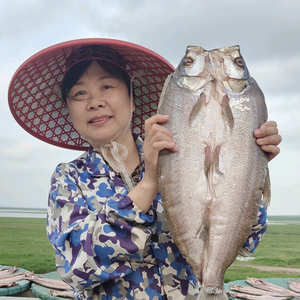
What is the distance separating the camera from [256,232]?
1.73 metres

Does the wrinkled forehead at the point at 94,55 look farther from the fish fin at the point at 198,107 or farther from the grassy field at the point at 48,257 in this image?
the grassy field at the point at 48,257

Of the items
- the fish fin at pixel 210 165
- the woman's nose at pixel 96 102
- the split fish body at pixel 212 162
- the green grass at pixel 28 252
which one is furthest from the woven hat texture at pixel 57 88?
the green grass at pixel 28 252

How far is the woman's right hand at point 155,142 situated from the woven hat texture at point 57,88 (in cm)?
73

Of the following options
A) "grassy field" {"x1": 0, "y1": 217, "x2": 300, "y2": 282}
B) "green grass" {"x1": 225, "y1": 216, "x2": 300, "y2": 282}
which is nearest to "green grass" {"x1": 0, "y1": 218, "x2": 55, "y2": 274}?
"grassy field" {"x1": 0, "y1": 217, "x2": 300, "y2": 282}

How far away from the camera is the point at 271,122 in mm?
1352

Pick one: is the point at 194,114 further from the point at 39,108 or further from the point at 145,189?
the point at 39,108

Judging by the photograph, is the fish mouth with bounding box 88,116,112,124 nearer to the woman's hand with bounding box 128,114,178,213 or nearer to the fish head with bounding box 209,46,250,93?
the woman's hand with bounding box 128,114,178,213

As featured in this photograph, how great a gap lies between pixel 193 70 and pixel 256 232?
102 cm

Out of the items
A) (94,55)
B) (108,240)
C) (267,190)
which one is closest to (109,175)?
(108,240)

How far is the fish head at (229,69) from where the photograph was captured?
1301 mm

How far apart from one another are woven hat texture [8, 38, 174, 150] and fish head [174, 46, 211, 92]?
0.61 meters

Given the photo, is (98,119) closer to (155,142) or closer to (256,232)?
(155,142)

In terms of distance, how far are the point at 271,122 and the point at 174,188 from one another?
0.54 meters

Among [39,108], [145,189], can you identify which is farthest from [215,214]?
[39,108]
